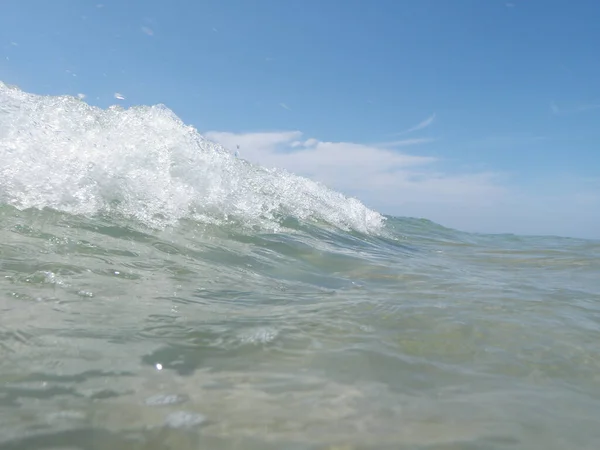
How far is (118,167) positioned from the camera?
6.19 metres

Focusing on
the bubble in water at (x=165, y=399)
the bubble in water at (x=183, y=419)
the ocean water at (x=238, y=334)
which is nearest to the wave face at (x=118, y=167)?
the ocean water at (x=238, y=334)

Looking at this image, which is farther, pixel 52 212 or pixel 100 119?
pixel 100 119

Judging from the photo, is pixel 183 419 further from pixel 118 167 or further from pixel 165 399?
pixel 118 167

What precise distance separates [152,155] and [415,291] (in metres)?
4.62

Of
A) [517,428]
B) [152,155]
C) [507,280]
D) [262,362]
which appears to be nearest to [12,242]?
[262,362]

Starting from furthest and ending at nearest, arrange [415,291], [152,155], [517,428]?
[152,155] → [415,291] → [517,428]

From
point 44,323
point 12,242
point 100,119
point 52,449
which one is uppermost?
point 100,119

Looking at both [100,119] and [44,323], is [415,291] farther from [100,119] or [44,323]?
[100,119]

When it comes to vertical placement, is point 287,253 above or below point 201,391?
above

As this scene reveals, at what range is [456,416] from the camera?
1.86m

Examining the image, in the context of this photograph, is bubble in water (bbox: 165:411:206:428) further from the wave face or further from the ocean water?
the wave face

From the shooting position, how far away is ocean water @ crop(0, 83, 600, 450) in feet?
5.66

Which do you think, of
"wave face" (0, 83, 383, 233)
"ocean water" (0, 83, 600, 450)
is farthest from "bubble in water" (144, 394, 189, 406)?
"wave face" (0, 83, 383, 233)

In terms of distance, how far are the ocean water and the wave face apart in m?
0.04
